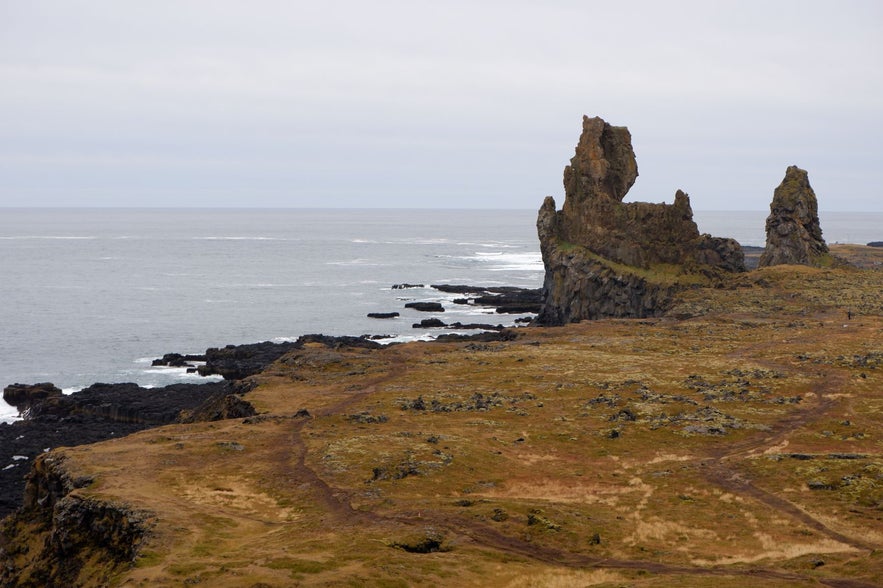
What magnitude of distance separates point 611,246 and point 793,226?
1462 inches

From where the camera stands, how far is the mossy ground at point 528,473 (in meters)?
36.0

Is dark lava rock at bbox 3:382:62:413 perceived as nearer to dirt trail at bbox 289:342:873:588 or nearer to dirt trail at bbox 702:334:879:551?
dirt trail at bbox 289:342:873:588

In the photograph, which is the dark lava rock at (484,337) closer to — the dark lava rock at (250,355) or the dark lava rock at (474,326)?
the dark lava rock at (250,355)

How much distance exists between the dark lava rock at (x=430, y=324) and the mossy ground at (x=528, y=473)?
51.1m

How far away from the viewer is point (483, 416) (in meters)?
66.6

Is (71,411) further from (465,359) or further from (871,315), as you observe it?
(871,315)

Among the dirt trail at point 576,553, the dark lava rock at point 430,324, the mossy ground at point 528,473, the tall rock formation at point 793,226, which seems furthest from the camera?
the tall rock formation at point 793,226

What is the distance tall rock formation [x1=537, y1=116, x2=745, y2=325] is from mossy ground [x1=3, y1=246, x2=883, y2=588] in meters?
39.5

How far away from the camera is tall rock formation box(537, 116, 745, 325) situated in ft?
431

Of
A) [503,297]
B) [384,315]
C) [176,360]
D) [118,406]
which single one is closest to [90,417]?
[118,406]

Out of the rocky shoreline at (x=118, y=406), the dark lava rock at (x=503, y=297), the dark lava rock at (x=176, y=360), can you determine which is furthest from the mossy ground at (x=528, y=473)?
the dark lava rock at (x=503, y=297)

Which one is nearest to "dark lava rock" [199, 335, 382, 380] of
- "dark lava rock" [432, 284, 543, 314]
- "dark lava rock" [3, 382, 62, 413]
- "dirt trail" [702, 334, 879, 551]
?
"dark lava rock" [3, 382, 62, 413]

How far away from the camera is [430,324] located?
144125 millimetres

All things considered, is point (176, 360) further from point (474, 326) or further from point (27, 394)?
point (474, 326)
